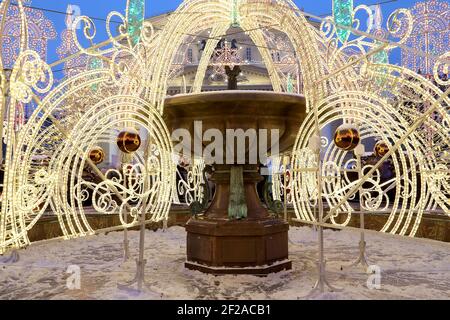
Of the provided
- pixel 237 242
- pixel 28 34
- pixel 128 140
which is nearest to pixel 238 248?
pixel 237 242

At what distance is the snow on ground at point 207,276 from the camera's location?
10.6ft

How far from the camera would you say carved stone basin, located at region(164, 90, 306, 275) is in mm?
3641

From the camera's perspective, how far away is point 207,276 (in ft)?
12.6

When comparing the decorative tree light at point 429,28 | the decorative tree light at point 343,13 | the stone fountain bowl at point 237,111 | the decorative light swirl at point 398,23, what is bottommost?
the stone fountain bowl at point 237,111

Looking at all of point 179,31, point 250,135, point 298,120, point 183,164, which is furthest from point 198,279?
point 183,164

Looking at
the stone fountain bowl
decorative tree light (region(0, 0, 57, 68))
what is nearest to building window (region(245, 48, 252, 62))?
decorative tree light (region(0, 0, 57, 68))

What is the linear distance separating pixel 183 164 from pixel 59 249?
5.23 metres

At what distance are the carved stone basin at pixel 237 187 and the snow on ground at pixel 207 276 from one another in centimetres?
20

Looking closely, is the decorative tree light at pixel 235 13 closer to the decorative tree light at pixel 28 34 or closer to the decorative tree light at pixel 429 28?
the decorative tree light at pixel 28 34

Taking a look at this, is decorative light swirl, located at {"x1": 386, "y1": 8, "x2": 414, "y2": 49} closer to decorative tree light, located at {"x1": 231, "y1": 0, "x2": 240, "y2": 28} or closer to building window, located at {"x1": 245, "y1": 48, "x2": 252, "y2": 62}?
decorative tree light, located at {"x1": 231, "y1": 0, "x2": 240, "y2": 28}

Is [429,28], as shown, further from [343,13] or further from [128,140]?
[128,140]

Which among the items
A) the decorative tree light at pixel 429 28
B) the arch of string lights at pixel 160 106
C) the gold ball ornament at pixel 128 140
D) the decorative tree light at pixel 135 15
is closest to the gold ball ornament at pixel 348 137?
the arch of string lights at pixel 160 106

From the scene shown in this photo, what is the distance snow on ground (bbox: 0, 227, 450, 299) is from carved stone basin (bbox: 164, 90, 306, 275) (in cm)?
20

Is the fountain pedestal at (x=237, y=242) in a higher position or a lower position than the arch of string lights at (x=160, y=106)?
lower
